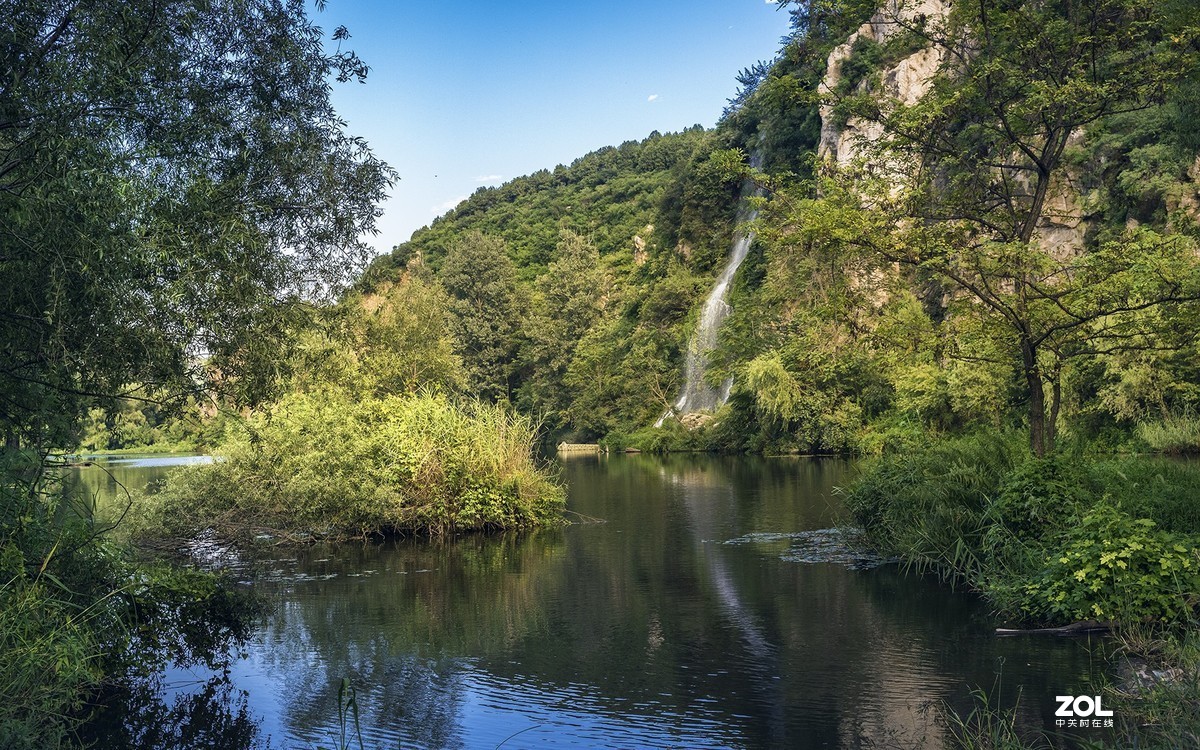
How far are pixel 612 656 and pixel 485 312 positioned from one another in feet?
221

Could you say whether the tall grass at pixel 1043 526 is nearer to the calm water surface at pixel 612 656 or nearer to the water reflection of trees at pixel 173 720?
the calm water surface at pixel 612 656

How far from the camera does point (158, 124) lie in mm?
9961

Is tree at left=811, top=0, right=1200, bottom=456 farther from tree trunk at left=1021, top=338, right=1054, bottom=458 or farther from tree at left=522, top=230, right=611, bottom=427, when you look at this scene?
tree at left=522, top=230, right=611, bottom=427

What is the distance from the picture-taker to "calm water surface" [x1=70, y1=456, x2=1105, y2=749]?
347 inches

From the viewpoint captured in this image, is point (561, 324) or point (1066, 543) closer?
point (1066, 543)

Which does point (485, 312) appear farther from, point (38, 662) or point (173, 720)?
point (38, 662)

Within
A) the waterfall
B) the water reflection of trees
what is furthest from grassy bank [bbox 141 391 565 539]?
the waterfall

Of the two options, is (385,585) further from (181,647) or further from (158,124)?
(158,124)

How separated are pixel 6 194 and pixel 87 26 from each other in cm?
181

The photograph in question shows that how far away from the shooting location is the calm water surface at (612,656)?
28.9 feet

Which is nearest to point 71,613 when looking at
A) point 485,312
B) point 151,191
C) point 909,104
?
point 151,191

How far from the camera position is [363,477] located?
68.2 ft

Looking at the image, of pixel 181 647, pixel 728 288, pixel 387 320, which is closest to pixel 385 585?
pixel 181 647

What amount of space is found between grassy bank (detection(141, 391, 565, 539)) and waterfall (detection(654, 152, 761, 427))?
32.7 metres
